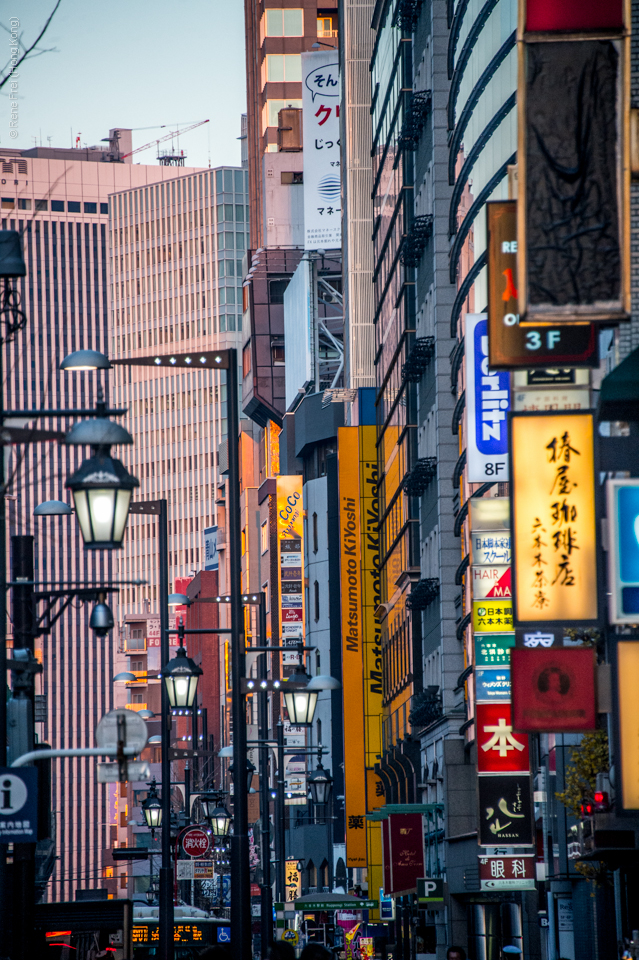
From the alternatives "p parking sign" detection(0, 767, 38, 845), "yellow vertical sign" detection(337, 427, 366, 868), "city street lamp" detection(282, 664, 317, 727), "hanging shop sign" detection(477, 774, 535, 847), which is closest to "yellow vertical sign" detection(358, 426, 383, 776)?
"yellow vertical sign" detection(337, 427, 366, 868)

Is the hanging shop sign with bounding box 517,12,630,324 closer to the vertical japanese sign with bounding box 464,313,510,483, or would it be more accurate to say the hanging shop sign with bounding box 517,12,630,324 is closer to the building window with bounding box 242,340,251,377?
the vertical japanese sign with bounding box 464,313,510,483

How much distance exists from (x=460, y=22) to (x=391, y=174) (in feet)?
60.3

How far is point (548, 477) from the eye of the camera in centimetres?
1956

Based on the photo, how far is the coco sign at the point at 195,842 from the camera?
39375 millimetres

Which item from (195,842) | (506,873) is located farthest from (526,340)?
(195,842)

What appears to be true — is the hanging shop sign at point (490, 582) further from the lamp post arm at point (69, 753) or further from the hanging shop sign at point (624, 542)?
the lamp post arm at point (69, 753)

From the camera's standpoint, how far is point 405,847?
56.4 metres


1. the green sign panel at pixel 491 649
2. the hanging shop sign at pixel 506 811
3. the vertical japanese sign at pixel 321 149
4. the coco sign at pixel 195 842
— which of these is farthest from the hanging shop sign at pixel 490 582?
the vertical japanese sign at pixel 321 149

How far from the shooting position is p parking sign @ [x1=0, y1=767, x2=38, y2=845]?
15734 millimetres

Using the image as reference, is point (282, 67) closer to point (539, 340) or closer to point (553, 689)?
point (539, 340)

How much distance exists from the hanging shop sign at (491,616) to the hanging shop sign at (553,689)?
19.6 meters

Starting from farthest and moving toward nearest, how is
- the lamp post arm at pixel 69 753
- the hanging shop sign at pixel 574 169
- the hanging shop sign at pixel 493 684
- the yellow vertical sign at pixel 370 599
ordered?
1. the yellow vertical sign at pixel 370 599
2. the hanging shop sign at pixel 493 684
3. the hanging shop sign at pixel 574 169
4. the lamp post arm at pixel 69 753

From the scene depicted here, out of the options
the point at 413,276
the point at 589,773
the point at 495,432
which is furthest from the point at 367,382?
the point at 589,773

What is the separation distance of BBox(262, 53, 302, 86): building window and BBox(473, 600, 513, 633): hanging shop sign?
108487 millimetres
